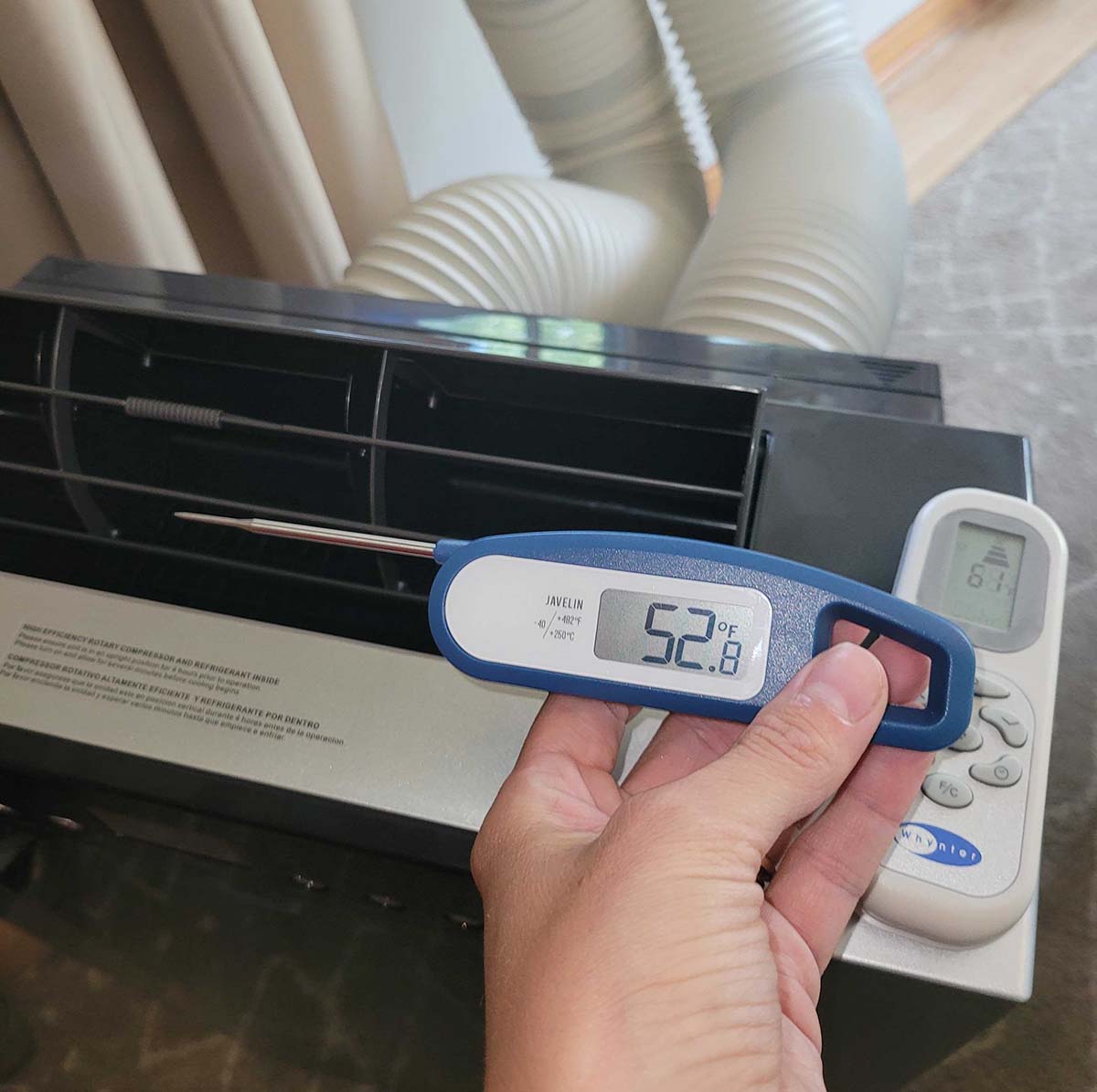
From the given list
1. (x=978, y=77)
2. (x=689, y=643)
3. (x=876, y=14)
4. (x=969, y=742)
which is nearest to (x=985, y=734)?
(x=969, y=742)

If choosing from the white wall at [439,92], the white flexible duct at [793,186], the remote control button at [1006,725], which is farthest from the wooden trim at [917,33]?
the remote control button at [1006,725]

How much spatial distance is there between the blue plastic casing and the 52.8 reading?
0.01 metres

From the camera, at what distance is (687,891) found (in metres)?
0.36

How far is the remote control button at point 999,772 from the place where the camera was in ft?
1.36

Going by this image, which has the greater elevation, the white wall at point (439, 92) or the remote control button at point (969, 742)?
the white wall at point (439, 92)

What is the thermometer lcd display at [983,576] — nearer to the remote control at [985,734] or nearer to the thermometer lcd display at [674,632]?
the remote control at [985,734]

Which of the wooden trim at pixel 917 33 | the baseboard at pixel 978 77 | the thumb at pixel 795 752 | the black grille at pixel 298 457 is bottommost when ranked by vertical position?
the baseboard at pixel 978 77

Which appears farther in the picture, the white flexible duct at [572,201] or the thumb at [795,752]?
the white flexible duct at [572,201]

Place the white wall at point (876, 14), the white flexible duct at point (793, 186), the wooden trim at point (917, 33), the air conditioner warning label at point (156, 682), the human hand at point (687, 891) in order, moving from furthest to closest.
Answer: the wooden trim at point (917, 33)
the white wall at point (876, 14)
the white flexible duct at point (793, 186)
the air conditioner warning label at point (156, 682)
the human hand at point (687, 891)

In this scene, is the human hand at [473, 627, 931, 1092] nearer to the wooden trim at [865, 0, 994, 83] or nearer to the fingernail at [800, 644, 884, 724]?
the fingernail at [800, 644, 884, 724]

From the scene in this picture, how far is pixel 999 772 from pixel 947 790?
0.08ft

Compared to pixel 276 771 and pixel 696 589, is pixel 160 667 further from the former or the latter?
pixel 696 589

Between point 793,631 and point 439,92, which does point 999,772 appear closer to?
point 793,631

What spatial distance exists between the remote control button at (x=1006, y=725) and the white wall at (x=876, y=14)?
1579 millimetres
